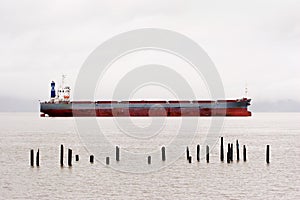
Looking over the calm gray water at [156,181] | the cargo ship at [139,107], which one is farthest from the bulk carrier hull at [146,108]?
the calm gray water at [156,181]

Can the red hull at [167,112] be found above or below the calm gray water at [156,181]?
above

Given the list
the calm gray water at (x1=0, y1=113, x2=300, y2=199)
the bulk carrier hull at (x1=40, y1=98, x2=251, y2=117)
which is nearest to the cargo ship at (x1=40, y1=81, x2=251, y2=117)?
the bulk carrier hull at (x1=40, y1=98, x2=251, y2=117)

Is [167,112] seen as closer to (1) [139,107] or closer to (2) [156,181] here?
(1) [139,107]

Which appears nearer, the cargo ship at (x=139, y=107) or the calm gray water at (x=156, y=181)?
the calm gray water at (x=156, y=181)

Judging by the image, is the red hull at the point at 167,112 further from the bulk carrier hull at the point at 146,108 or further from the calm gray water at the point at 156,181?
the calm gray water at the point at 156,181

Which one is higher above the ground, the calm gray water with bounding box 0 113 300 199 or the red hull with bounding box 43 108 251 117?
the red hull with bounding box 43 108 251 117

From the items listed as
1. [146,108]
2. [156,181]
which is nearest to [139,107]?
[146,108]

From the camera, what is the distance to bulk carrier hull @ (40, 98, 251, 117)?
133 meters

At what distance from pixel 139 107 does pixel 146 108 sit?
1842 mm

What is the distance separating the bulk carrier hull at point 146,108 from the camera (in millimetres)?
133000

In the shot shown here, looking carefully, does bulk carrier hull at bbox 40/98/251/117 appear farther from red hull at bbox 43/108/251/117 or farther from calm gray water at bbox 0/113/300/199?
calm gray water at bbox 0/113/300/199

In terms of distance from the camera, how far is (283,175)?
38.5 meters

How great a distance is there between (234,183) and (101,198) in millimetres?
9708

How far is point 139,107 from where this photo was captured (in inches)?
5423
